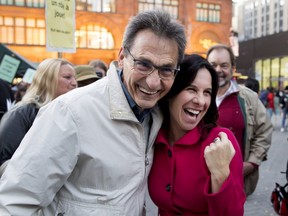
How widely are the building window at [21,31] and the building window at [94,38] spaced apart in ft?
11.6

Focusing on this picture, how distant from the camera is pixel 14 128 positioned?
3117 mm

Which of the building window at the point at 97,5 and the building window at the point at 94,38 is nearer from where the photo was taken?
the building window at the point at 94,38

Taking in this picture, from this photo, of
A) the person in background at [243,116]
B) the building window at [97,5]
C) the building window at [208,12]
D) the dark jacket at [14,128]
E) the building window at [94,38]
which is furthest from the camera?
the building window at [208,12]

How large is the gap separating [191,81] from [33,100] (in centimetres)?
189

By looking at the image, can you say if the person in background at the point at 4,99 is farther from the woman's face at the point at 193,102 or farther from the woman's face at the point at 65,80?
the woman's face at the point at 193,102

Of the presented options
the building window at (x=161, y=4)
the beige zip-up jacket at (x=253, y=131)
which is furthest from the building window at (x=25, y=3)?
the beige zip-up jacket at (x=253, y=131)

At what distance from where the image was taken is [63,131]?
5.53 ft

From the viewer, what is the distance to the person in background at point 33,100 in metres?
3.06

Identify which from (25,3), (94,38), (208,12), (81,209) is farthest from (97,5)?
(81,209)

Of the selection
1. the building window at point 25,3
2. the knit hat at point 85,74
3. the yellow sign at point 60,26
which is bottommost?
the knit hat at point 85,74

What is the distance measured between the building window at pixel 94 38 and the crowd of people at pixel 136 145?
33562mm

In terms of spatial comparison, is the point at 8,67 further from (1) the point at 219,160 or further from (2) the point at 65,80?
(1) the point at 219,160

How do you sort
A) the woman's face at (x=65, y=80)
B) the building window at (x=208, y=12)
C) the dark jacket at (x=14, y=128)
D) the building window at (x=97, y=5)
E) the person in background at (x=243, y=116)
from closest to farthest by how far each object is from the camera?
the dark jacket at (x=14, y=128) < the person in background at (x=243, y=116) < the woman's face at (x=65, y=80) < the building window at (x=97, y=5) < the building window at (x=208, y=12)

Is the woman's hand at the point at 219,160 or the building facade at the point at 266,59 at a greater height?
the building facade at the point at 266,59
